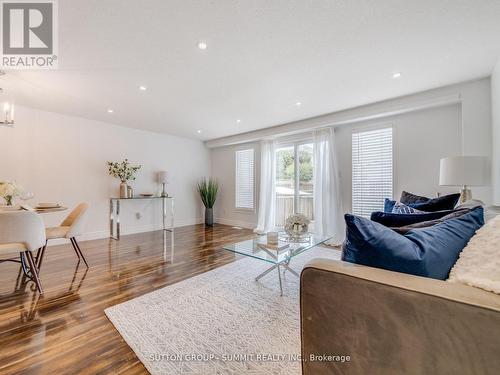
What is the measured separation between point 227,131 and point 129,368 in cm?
472

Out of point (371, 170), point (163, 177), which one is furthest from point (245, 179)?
point (371, 170)

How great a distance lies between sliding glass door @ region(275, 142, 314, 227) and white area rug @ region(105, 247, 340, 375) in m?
2.59

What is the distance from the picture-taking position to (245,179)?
5.86 metres

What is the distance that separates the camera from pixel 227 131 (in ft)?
17.5

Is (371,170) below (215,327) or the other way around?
the other way around

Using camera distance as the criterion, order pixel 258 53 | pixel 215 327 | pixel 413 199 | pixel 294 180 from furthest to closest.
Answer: pixel 294 180, pixel 413 199, pixel 258 53, pixel 215 327

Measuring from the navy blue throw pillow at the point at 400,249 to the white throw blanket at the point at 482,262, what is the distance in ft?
0.12

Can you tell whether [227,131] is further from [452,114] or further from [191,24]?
[452,114]

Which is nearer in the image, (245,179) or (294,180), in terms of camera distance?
(294,180)

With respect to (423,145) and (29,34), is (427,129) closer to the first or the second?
(423,145)

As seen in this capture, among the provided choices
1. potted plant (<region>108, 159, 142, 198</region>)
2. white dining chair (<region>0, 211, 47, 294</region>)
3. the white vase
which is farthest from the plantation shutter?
white dining chair (<region>0, 211, 47, 294</region>)

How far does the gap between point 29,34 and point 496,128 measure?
15.7 feet

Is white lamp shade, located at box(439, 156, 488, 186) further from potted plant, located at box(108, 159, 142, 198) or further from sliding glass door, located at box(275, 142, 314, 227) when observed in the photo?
potted plant, located at box(108, 159, 142, 198)

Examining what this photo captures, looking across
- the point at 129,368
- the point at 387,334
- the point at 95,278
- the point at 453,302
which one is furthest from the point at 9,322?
the point at 453,302
